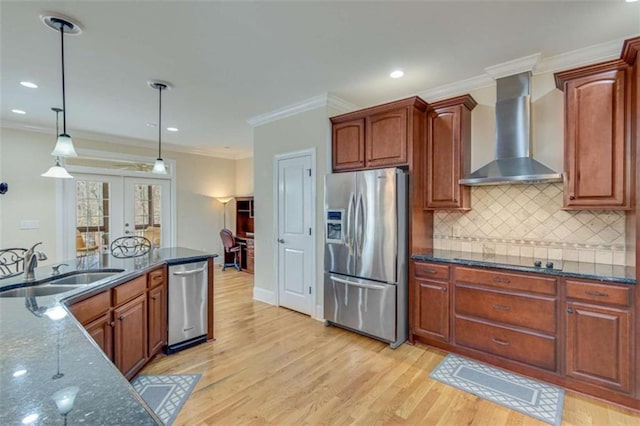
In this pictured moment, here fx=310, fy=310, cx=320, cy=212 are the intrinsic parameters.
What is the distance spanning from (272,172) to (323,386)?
2.85 meters

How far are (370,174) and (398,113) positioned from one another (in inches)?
27.3

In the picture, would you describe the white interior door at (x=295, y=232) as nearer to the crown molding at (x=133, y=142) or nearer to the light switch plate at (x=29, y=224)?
the crown molding at (x=133, y=142)

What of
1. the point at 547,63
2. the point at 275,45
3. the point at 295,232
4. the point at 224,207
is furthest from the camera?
the point at 224,207

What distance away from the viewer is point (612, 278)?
7.02ft

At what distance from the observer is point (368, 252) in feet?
10.5

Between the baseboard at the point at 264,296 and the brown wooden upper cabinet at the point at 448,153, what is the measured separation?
246 centimetres

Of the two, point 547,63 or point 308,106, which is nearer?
point 547,63

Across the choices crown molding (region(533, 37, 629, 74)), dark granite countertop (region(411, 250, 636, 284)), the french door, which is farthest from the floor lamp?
crown molding (region(533, 37, 629, 74))

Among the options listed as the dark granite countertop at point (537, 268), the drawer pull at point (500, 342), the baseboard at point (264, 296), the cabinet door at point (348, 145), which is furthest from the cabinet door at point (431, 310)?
the baseboard at point (264, 296)

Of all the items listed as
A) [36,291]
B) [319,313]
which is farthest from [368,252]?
[36,291]

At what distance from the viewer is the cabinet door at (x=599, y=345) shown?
2109 mm

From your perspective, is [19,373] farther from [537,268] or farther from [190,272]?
[537,268]

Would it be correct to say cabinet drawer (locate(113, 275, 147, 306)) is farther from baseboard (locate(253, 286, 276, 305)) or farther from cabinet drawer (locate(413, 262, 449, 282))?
cabinet drawer (locate(413, 262, 449, 282))

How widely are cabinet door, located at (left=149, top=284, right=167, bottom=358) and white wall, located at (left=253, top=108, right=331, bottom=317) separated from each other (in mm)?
1697
